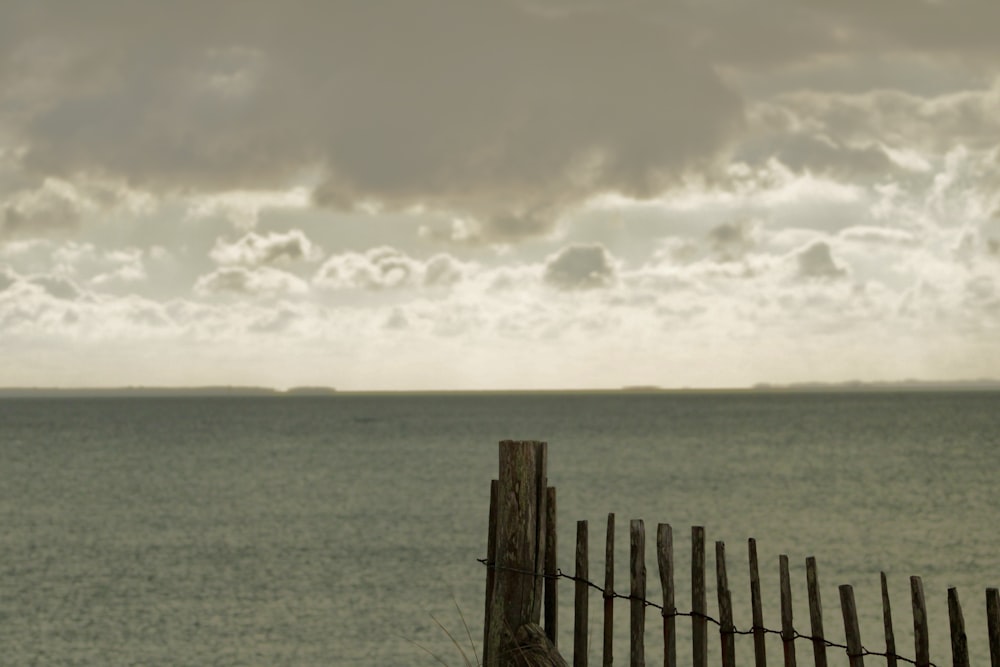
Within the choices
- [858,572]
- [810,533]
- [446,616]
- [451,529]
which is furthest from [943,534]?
[446,616]

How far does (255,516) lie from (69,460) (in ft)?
168

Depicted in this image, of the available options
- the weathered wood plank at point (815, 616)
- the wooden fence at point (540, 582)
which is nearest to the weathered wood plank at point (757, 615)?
the wooden fence at point (540, 582)

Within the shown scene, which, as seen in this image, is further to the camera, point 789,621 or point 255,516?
point 255,516

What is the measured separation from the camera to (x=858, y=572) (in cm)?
3578

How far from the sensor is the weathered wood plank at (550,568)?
5.98 metres

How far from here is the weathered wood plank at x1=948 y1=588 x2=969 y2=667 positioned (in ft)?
16.7

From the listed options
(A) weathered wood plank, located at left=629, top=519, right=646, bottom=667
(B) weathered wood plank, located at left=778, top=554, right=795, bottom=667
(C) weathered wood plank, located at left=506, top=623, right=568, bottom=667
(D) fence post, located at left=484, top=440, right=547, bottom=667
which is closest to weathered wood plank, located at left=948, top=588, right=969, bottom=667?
(B) weathered wood plank, located at left=778, top=554, right=795, bottom=667

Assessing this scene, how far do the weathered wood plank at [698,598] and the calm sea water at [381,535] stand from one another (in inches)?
170

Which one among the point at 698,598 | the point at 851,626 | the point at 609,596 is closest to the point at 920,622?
the point at 851,626

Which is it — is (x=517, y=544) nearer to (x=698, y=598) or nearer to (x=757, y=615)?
(x=698, y=598)

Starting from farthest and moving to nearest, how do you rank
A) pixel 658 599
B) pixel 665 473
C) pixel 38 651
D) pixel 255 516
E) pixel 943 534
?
pixel 665 473 < pixel 255 516 < pixel 943 534 < pixel 658 599 < pixel 38 651

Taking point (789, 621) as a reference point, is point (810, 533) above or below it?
below

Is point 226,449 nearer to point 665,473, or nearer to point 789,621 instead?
point 665,473

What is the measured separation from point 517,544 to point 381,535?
135ft
